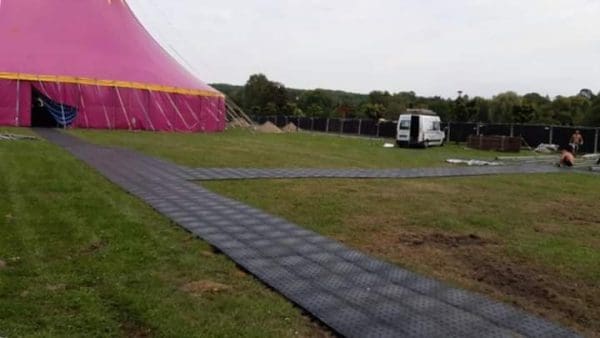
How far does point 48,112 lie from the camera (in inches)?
793

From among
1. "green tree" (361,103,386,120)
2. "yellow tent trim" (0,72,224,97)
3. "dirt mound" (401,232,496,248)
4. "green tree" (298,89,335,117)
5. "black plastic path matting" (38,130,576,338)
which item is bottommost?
"black plastic path matting" (38,130,576,338)

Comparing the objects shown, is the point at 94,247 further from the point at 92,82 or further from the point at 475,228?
the point at 92,82

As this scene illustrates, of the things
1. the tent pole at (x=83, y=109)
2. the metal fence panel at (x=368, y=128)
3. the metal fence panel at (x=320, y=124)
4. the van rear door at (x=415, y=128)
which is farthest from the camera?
the metal fence panel at (x=320, y=124)

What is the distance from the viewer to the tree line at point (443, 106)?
138ft

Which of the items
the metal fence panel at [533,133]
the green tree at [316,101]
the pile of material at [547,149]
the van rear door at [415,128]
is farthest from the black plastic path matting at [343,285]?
the green tree at [316,101]

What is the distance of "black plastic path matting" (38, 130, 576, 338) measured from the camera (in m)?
3.18

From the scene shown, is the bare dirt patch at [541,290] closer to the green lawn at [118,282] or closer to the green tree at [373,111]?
the green lawn at [118,282]

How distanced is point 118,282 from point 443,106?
53.2 metres

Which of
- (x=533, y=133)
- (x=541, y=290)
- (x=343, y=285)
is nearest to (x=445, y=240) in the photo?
(x=541, y=290)

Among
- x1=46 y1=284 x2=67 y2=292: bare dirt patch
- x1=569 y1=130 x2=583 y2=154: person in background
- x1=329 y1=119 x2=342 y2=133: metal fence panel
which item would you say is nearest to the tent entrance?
x1=569 y1=130 x2=583 y2=154: person in background

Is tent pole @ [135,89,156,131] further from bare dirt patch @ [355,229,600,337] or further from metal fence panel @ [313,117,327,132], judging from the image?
metal fence panel @ [313,117,327,132]

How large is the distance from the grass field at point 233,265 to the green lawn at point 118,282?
0.01 metres

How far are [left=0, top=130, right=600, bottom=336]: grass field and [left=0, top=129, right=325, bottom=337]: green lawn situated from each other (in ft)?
0.04

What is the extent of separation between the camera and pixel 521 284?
4.05 metres
